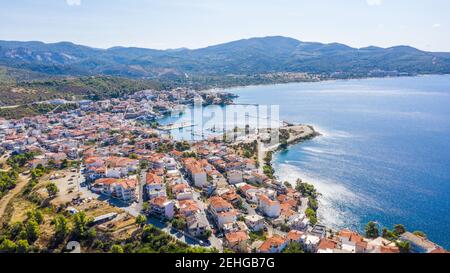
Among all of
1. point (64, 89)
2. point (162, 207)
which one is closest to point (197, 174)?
point (162, 207)

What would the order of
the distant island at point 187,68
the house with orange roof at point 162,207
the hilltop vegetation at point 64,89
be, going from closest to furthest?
the house with orange roof at point 162,207 < the hilltop vegetation at point 64,89 < the distant island at point 187,68

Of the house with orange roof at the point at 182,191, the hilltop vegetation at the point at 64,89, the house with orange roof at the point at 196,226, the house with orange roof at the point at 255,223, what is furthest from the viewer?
the hilltop vegetation at the point at 64,89

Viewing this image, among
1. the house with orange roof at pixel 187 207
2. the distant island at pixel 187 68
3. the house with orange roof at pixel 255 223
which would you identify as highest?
the distant island at pixel 187 68

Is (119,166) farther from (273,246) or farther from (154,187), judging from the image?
(273,246)

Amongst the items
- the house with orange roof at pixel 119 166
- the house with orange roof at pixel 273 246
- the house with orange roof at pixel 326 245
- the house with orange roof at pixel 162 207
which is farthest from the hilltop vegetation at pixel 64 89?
the house with orange roof at pixel 326 245

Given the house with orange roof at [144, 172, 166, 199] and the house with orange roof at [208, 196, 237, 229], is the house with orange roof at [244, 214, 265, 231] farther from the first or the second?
the house with orange roof at [144, 172, 166, 199]

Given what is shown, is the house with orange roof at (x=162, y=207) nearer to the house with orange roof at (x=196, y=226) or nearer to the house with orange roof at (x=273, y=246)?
the house with orange roof at (x=196, y=226)

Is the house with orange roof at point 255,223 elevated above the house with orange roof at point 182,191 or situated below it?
below
